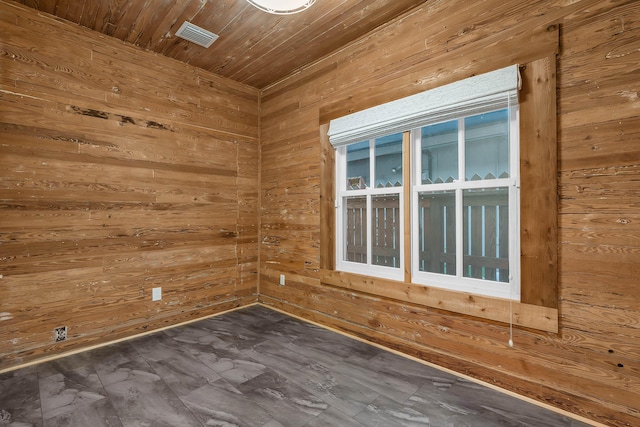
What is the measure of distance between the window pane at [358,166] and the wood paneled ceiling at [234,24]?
0.99 metres

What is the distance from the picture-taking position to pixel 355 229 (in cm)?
304

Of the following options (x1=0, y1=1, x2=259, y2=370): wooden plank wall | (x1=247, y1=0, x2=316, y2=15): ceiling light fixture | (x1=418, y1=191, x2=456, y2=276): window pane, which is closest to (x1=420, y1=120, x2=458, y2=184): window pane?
(x1=418, y1=191, x2=456, y2=276): window pane

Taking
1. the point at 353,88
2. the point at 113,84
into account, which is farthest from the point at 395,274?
the point at 113,84

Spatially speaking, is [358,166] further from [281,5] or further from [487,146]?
[281,5]

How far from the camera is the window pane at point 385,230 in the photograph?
106 inches

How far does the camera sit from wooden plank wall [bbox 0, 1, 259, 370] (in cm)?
239

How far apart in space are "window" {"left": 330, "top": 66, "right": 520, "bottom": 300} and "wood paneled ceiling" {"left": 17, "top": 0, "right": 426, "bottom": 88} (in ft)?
2.47

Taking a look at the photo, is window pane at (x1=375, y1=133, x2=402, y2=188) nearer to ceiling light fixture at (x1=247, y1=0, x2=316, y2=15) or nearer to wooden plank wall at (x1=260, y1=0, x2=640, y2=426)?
wooden plank wall at (x1=260, y1=0, x2=640, y2=426)

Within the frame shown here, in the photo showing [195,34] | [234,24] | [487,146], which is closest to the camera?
[487,146]

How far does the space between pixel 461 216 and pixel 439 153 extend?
0.53 metres

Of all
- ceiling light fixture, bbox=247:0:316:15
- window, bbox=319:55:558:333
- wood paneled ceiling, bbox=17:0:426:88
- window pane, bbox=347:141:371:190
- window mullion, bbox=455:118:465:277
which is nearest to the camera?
window, bbox=319:55:558:333

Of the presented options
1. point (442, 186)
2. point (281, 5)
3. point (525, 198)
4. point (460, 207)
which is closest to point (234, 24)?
point (281, 5)

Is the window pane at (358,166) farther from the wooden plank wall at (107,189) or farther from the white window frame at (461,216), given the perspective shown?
the wooden plank wall at (107,189)

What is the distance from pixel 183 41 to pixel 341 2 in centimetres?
151
